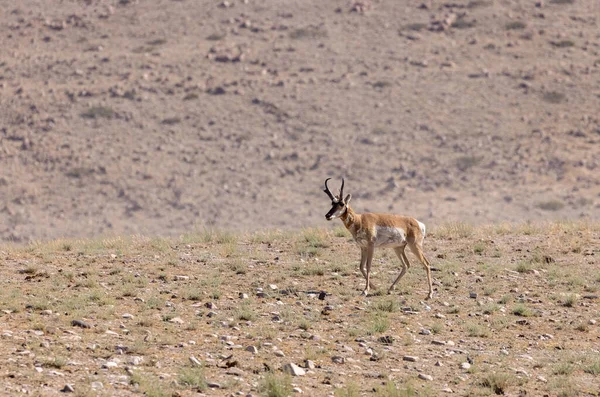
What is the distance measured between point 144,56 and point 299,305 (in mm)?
44304

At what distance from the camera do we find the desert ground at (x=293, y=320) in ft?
32.7

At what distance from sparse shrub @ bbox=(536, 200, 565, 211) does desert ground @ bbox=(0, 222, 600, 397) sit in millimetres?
24845

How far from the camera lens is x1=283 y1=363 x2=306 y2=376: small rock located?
33.3ft

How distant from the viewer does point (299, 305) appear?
13500 millimetres

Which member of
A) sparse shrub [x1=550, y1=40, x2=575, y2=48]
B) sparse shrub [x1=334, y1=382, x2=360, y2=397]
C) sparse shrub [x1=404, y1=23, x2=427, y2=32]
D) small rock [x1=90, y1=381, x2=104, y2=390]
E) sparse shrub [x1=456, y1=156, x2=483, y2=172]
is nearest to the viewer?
small rock [x1=90, y1=381, x2=104, y2=390]

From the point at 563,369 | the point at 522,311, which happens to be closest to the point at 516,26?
the point at 522,311

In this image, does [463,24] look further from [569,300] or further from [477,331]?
[477,331]

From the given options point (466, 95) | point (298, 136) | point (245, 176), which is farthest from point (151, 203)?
point (466, 95)

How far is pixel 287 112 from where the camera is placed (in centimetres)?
5100

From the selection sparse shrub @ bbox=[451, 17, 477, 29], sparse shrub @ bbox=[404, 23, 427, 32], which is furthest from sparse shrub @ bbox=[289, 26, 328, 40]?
sparse shrub @ bbox=[451, 17, 477, 29]

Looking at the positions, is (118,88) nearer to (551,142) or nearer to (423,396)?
(551,142)

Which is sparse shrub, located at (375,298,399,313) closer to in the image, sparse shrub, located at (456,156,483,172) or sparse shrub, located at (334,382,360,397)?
sparse shrub, located at (334,382,360,397)

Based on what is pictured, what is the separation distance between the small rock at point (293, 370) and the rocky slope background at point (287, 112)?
3168cm

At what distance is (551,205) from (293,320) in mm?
32836
